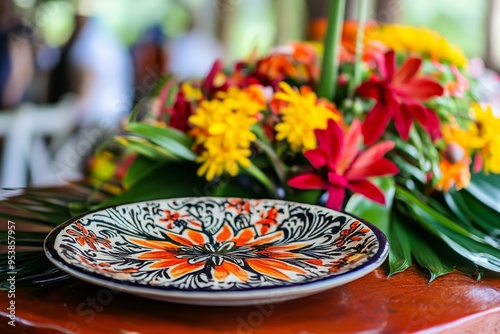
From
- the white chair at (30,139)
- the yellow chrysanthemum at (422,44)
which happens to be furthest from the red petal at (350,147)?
the white chair at (30,139)

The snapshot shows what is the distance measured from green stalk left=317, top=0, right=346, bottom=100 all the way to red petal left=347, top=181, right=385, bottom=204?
195 millimetres

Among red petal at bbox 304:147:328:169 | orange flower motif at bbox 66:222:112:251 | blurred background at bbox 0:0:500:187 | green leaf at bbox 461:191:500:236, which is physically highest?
red petal at bbox 304:147:328:169

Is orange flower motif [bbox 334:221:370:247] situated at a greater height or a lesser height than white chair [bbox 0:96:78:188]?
greater

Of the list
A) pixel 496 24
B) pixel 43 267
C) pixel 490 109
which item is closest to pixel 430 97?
pixel 490 109

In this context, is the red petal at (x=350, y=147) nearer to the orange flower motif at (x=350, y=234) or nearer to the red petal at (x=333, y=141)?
the red petal at (x=333, y=141)

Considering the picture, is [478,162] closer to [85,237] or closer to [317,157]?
[317,157]

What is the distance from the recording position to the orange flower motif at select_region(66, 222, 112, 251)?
58 cm

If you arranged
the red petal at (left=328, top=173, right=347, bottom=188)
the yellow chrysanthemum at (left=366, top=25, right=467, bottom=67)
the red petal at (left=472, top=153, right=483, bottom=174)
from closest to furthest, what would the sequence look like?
the red petal at (left=328, top=173, right=347, bottom=188) → the red petal at (left=472, top=153, right=483, bottom=174) → the yellow chrysanthemum at (left=366, top=25, right=467, bottom=67)

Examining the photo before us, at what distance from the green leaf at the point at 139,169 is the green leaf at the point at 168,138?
37mm

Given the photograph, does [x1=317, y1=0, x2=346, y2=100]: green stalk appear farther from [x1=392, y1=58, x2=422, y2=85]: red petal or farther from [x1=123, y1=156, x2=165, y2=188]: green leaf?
[x1=123, y1=156, x2=165, y2=188]: green leaf

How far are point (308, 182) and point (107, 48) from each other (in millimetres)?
2246

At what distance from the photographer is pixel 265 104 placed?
803 millimetres

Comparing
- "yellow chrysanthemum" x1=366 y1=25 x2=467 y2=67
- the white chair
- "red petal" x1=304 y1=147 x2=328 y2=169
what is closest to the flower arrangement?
"red petal" x1=304 y1=147 x2=328 y2=169

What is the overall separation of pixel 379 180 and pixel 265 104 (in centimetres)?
17
